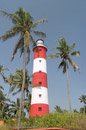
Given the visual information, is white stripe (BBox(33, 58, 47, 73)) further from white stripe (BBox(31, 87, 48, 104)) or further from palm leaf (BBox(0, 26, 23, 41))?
palm leaf (BBox(0, 26, 23, 41))

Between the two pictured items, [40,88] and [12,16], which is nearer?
[12,16]

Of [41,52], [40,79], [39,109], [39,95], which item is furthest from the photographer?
[41,52]

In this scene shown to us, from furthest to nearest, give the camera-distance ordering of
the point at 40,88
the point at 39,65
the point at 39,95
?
the point at 39,65 < the point at 40,88 < the point at 39,95

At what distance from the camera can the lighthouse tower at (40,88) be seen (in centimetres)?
2309

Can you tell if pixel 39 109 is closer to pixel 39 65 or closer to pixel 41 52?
pixel 39 65

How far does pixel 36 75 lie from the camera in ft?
85.1

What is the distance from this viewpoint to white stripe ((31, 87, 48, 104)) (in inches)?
931

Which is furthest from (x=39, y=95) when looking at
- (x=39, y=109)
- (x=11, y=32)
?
(x=11, y=32)

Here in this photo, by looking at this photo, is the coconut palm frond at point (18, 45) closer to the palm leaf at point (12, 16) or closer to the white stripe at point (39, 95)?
the palm leaf at point (12, 16)

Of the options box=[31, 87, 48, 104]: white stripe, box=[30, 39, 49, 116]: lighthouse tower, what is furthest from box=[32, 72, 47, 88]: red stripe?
box=[31, 87, 48, 104]: white stripe

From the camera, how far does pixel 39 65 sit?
26.7m

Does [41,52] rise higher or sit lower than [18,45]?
higher

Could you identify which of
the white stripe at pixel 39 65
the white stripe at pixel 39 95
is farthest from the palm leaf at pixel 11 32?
the white stripe at pixel 39 95

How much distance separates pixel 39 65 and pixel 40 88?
15.5 ft
